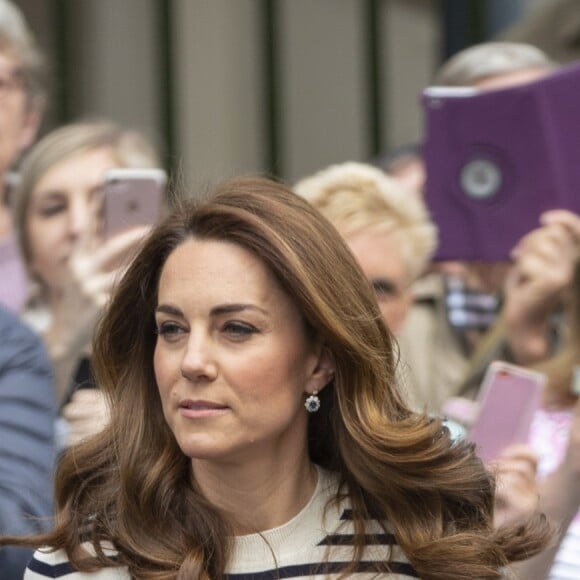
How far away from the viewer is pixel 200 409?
337 centimetres

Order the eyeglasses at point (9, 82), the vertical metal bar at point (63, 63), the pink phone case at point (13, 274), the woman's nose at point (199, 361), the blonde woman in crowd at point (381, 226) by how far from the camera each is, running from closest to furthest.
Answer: the woman's nose at point (199, 361) → the blonde woman in crowd at point (381, 226) → the eyeglasses at point (9, 82) → the pink phone case at point (13, 274) → the vertical metal bar at point (63, 63)

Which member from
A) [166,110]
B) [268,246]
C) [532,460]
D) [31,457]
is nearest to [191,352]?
[268,246]

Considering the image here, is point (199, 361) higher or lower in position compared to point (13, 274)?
higher

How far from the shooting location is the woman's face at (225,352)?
336 centimetres

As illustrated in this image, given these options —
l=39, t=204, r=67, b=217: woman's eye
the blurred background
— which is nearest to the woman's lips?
l=39, t=204, r=67, b=217: woman's eye

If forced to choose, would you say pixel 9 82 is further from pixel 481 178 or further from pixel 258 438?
pixel 258 438

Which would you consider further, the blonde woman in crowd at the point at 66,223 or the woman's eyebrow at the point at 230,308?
the blonde woman in crowd at the point at 66,223

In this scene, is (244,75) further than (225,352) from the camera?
Yes

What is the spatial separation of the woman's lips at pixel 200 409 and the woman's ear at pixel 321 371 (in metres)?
0.26

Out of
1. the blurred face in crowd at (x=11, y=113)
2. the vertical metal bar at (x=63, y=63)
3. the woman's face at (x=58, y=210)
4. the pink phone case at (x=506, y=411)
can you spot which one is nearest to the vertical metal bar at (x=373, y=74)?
the vertical metal bar at (x=63, y=63)

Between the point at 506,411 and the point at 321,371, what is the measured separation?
38.6 inches

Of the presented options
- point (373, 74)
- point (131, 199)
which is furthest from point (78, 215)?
point (373, 74)

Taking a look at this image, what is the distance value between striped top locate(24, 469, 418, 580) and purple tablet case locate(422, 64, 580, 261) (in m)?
1.61

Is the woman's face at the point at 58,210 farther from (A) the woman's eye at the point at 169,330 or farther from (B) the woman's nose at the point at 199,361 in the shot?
(B) the woman's nose at the point at 199,361
